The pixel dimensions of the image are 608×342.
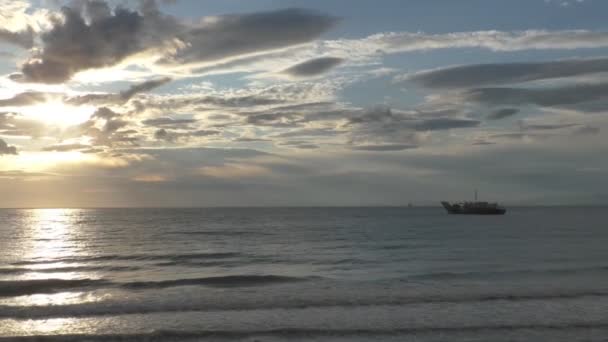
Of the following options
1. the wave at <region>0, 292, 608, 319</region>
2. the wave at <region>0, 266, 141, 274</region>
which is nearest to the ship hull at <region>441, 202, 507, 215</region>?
the wave at <region>0, 266, 141, 274</region>

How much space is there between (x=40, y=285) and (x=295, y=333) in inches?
861

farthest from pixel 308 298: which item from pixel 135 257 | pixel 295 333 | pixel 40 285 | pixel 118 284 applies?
pixel 135 257

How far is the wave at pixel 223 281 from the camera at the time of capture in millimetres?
33344

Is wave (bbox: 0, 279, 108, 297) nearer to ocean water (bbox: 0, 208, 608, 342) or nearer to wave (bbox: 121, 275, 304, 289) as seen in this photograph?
ocean water (bbox: 0, 208, 608, 342)

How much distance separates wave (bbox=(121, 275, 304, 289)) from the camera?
33.3 m

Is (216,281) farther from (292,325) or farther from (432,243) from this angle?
(432,243)

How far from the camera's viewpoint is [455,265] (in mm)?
43094

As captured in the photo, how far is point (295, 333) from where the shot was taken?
67.2 feet

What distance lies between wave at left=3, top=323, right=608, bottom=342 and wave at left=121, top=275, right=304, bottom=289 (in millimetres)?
12287

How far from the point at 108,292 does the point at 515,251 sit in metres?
42.7

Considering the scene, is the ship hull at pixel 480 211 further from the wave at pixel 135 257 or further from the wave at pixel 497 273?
the wave at pixel 497 273

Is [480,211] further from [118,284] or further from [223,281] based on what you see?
[118,284]

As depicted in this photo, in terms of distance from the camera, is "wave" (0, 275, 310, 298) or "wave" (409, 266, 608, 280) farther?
"wave" (409, 266, 608, 280)

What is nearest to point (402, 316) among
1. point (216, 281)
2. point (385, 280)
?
point (385, 280)
